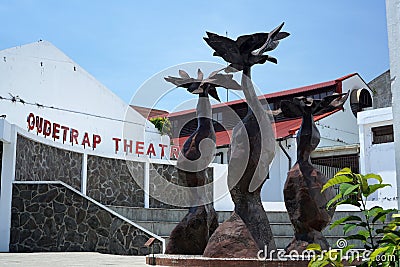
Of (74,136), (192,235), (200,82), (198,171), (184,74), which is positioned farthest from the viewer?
(74,136)

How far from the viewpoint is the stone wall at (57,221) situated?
46.7 feet

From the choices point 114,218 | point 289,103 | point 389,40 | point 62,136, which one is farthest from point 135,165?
point 389,40

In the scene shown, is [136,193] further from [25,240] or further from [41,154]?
[25,240]

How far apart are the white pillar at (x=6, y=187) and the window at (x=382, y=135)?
1393cm

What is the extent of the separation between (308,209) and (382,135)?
14.0 metres

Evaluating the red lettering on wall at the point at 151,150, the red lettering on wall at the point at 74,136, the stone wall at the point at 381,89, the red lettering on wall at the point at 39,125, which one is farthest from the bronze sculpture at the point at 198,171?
the stone wall at the point at 381,89

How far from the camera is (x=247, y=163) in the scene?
8.33 m

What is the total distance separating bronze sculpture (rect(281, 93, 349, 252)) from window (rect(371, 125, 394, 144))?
12.8 m

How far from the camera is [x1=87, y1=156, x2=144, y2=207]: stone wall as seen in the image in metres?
19.1

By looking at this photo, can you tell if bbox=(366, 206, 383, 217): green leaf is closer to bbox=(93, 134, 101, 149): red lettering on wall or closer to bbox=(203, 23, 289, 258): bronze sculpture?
bbox=(203, 23, 289, 258): bronze sculpture

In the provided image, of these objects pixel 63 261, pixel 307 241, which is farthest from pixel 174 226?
pixel 307 241

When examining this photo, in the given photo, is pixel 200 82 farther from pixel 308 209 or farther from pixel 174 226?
pixel 174 226

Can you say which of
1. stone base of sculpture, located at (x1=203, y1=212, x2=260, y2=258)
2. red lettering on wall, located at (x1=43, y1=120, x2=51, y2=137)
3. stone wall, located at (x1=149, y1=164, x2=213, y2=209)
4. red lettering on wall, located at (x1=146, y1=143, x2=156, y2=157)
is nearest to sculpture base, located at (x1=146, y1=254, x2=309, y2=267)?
stone base of sculpture, located at (x1=203, y1=212, x2=260, y2=258)

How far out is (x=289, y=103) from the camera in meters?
9.30
